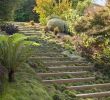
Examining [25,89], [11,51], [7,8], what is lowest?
[25,89]

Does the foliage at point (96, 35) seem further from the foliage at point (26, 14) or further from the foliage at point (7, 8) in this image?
the foliage at point (26, 14)

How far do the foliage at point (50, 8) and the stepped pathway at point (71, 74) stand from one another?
264 inches

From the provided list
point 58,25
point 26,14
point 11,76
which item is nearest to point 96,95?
point 11,76

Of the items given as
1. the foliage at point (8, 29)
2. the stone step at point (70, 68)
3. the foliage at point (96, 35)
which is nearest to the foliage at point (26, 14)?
the foliage at point (8, 29)

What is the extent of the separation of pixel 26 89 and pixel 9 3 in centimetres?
666

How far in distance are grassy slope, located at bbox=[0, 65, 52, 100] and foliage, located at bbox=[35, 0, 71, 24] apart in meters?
11.4

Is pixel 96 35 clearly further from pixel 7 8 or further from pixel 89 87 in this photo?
pixel 7 8

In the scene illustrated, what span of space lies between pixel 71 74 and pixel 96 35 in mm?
1964

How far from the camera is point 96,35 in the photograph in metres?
12.7

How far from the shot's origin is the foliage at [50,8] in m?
20.9

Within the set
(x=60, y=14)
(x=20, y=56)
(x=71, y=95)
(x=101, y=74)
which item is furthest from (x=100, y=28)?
(x=60, y=14)

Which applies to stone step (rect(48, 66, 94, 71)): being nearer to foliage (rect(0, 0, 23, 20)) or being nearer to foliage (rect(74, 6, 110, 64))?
foliage (rect(74, 6, 110, 64))

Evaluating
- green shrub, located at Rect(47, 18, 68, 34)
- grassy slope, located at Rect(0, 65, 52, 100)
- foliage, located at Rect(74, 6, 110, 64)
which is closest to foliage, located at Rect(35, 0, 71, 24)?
green shrub, located at Rect(47, 18, 68, 34)

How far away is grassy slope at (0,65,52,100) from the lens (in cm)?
796
